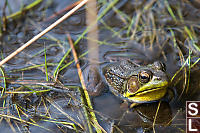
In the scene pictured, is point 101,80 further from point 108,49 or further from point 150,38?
point 150,38

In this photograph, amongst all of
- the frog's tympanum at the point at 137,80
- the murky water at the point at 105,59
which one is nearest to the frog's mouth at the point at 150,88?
the frog's tympanum at the point at 137,80

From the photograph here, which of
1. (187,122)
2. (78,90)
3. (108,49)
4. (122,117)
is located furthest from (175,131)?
(108,49)

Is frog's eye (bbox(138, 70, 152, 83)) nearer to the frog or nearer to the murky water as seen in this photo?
the frog

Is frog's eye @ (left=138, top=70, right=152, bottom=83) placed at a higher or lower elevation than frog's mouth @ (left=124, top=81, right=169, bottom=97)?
higher

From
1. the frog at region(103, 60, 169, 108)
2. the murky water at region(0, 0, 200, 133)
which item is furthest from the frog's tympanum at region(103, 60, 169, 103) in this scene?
the murky water at region(0, 0, 200, 133)

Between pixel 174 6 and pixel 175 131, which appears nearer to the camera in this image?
pixel 175 131

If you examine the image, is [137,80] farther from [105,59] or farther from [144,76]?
[105,59]

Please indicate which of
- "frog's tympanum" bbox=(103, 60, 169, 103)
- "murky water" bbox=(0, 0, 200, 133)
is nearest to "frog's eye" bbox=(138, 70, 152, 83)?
"frog's tympanum" bbox=(103, 60, 169, 103)

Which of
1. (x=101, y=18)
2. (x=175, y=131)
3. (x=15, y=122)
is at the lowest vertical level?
(x=175, y=131)

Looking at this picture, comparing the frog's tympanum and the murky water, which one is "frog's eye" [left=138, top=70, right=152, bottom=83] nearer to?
the frog's tympanum
